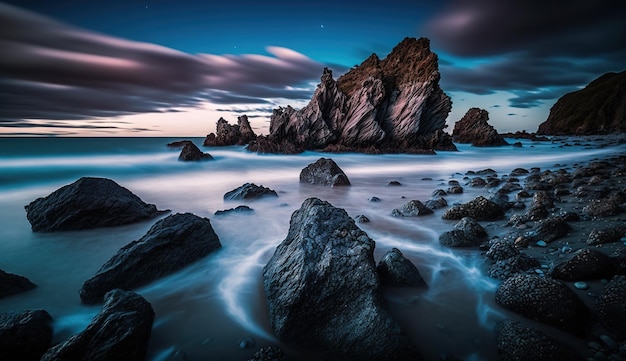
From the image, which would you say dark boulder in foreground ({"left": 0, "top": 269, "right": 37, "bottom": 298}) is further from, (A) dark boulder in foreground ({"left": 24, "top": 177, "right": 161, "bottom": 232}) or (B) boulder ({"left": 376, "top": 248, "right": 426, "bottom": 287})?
(B) boulder ({"left": 376, "top": 248, "right": 426, "bottom": 287})

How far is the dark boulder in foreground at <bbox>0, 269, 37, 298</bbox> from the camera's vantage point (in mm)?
3307

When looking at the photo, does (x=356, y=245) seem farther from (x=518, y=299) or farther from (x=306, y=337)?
(x=518, y=299)

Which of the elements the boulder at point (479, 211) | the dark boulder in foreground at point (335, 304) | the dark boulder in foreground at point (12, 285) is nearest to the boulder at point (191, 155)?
the dark boulder in foreground at point (12, 285)

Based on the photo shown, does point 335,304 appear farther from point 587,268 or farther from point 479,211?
point 479,211

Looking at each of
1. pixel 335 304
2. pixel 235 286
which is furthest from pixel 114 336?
pixel 335 304

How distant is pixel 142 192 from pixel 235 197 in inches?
206

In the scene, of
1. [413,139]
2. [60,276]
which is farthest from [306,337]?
[413,139]

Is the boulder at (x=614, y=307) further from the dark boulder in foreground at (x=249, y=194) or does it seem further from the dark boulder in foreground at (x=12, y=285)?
the dark boulder in foreground at (x=249, y=194)

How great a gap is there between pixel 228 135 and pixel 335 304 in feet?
123

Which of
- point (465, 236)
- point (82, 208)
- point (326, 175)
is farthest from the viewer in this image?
point (326, 175)

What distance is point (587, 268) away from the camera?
2.95 m

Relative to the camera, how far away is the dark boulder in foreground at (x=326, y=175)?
10.4 meters

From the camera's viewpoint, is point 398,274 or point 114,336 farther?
point 398,274

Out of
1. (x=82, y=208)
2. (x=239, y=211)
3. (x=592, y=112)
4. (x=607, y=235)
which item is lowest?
(x=239, y=211)
